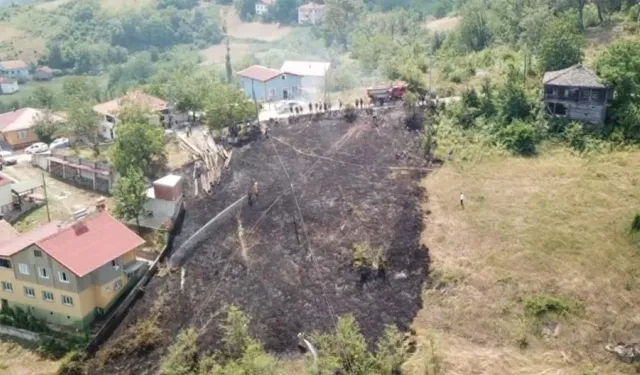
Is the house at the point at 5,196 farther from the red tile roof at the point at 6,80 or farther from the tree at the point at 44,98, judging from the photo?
the red tile roof at the point at 6,80

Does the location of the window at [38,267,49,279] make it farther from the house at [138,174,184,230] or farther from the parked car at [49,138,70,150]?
the parked car at [49,138,70,150]

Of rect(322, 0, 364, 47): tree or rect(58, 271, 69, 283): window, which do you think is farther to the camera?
rect(322, 0, 364, 47): tree

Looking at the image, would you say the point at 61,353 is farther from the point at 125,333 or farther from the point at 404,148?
the point at 404,148

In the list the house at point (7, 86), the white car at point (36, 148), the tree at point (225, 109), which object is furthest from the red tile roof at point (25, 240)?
the house at point (7, 86)

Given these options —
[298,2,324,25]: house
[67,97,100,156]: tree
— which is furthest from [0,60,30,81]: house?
[67,97,100,156]: tree

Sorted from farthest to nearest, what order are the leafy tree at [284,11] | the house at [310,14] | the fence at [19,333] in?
the leafy tree at [284,11] < the house at [310,14] < the fence at [19,333]

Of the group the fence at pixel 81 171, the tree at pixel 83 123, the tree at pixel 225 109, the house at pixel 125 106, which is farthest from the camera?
the house at pixel 125 106
